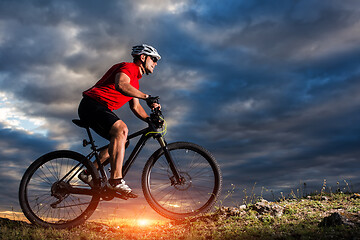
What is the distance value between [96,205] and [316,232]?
432 cm

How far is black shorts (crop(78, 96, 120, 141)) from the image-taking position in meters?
6.32

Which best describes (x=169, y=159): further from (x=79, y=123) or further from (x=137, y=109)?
(x=79, y=123)

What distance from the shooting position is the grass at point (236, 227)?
529cm

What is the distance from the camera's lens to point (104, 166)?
22.2 ft

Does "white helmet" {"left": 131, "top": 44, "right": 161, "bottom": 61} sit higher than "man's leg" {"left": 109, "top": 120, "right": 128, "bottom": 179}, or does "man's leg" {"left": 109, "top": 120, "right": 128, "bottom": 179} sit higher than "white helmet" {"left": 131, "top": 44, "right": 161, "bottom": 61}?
"white helmet" {"left": 131, "top": 44, "right": 161, "bottom": 61}

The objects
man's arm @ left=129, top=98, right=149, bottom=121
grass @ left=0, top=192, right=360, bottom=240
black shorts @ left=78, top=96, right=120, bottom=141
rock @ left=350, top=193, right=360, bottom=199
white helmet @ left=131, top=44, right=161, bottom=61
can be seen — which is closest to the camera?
grass @ left=0, top=192, right=360, bottom=240

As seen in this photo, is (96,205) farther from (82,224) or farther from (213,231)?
(213,231)

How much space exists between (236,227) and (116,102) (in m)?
3.49

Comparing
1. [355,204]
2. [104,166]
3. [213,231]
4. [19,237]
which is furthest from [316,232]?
[19,237]

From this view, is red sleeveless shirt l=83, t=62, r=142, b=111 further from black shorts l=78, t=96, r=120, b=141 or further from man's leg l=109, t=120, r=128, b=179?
man's leg l=109, t=120, r=128, b=179

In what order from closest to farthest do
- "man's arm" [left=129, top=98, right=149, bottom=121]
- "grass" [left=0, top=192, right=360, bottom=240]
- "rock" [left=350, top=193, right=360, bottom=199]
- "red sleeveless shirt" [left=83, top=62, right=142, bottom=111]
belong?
"grass" [left=0, top=192, right=360, bottom=240]
"red sleeveless shirt" [left=83, top=62, right=142, bottom=111]
"man's arm" [left=129, top=98, right=149, bottom=121]
"rock" [left=350, top=193, right=360, bottom=199]

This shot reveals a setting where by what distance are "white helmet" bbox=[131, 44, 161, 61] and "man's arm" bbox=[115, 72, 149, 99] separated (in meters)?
0.78

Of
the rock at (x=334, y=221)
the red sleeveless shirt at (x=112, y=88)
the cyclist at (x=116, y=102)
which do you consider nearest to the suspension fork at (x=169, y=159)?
the cyclist at (x=116, y=102)

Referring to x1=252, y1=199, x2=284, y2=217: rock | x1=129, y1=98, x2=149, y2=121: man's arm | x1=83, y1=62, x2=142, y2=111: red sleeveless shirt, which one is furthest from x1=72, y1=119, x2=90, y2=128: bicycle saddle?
x1=252, y1=199, x2=284, y2=217: rock
